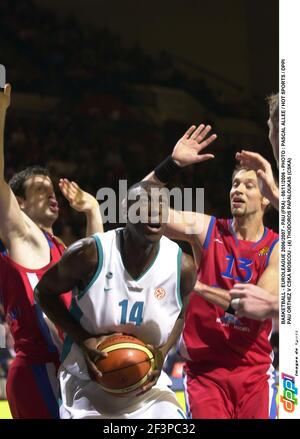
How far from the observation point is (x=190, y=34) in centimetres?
1005

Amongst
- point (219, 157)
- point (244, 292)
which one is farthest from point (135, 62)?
point (244, 292)

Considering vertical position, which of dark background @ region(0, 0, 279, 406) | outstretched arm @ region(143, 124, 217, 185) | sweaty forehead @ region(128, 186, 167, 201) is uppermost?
dark background @ region(0, 0, 279, 406)

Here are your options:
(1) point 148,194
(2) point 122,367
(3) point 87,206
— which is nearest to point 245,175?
(3) point 87,206

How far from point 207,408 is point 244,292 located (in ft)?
3.08

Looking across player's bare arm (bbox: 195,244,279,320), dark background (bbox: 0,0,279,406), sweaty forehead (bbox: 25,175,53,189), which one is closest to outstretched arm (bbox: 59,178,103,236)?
sweaty forehead (bbox: 25,175,53,189)

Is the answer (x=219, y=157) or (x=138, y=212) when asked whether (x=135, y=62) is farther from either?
(x=138, y=212)

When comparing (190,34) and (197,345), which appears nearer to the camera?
(197,345)

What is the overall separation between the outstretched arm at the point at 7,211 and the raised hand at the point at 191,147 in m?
0.97

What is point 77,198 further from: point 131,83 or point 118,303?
point 131,83

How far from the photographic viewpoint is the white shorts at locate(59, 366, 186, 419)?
370 centimetres

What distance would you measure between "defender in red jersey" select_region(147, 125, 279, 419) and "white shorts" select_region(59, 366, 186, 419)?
62 cm

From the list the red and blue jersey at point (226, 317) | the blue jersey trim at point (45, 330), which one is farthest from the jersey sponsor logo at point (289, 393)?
the blue jersey trim at point (45, 330)

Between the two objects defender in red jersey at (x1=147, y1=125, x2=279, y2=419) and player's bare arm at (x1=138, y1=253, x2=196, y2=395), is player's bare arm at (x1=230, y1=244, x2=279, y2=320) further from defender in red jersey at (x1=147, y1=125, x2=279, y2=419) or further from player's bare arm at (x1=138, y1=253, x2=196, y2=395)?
defender in red jersey at (x1=147, y1=125, x2=279, y2=419)

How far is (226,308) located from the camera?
4352mm
